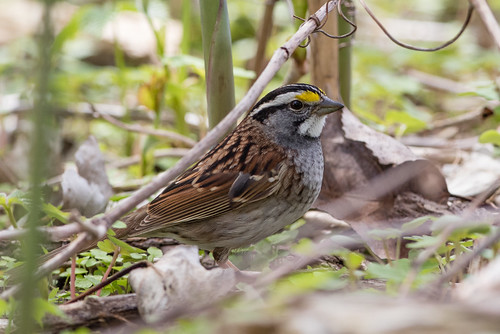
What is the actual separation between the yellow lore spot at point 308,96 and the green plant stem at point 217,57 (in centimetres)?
33

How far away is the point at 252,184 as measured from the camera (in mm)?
3062

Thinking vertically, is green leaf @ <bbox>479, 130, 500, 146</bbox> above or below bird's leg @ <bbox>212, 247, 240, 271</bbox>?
above

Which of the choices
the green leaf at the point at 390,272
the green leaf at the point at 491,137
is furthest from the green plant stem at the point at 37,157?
the green leaf at the point at 491,137

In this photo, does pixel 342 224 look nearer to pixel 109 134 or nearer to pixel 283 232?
pixel 283 232

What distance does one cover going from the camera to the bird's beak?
3226mm

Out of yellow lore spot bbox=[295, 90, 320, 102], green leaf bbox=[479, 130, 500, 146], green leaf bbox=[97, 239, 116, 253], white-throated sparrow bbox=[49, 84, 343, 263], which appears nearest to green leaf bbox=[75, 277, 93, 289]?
green leaf bbox=[97, 239, 116, 253]

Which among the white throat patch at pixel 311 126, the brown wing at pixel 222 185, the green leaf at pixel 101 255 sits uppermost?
the white throat patch at pixel 311 126

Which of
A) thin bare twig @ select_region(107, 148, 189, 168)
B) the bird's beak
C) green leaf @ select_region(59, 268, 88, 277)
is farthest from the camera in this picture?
thin bare twig @ select_region(107, 148, 189, 168)

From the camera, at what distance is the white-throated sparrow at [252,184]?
3.08m

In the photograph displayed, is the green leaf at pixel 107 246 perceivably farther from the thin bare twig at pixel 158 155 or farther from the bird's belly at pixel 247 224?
the thin bare twig at pixel 158 155

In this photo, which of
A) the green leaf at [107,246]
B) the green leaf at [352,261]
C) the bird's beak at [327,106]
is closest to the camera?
the green leaf at [352,261]

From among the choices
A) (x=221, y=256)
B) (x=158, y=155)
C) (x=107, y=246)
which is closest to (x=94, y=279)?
(x=107, y=246)

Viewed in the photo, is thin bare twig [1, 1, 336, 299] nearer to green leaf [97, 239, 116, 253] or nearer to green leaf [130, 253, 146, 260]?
green leaf [97, 239, 116, 253]

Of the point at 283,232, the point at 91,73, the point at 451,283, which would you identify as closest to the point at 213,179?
the point at 283,232
